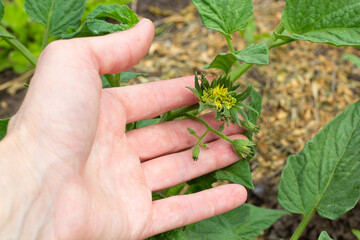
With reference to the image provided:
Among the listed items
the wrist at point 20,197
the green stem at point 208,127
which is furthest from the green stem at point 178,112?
the wrist at point 20,197

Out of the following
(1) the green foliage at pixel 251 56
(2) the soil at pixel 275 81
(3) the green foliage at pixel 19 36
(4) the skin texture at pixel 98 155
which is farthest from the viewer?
(3) the green foliage at pixel 19 36

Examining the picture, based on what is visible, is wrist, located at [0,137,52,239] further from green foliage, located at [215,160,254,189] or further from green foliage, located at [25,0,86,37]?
green foliage, located at [215,160,254,189]

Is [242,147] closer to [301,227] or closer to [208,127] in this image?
[208,127]

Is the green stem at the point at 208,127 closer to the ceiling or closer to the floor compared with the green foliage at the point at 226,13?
closer to the floor

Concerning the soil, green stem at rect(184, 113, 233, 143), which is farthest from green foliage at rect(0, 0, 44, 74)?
green stem at rect(184, 113, 233, 143)

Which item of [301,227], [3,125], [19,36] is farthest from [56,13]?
[19,36]

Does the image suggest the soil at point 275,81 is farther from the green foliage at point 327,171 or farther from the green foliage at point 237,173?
the green foliage at point 237,173

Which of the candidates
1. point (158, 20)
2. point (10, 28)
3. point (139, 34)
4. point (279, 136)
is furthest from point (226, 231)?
point (10, 28)

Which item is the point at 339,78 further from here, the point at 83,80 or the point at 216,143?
the point at 83,80
